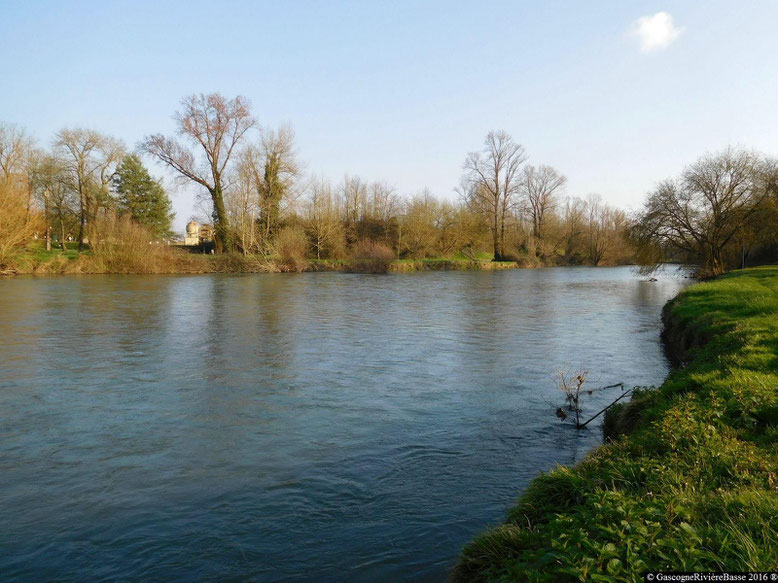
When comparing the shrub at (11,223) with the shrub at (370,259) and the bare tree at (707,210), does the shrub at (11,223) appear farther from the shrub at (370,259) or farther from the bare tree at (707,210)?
the bare tree at (707,210)

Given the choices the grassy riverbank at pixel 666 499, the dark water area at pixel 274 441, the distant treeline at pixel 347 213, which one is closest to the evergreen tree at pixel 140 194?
the distant treeline at pixel 347 213

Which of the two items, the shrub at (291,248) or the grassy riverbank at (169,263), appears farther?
the shrub at (291,248)

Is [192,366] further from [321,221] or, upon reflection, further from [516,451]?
[321,221]

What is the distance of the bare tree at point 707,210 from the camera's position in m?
30.6

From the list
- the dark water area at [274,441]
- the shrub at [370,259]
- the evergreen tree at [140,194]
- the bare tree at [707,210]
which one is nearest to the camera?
the dark water area at [274,441]

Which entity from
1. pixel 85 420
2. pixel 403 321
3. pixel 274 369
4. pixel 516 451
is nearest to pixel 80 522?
pixel 85 420

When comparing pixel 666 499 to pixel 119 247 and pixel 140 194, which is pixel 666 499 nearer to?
pixel 119 247

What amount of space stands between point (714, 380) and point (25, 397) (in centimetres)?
1015

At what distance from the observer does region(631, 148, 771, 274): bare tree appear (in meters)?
30.6

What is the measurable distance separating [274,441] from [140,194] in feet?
175

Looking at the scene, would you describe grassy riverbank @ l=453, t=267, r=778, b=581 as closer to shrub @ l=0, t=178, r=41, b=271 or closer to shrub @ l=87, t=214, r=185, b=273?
shrub @ l=87, t=214, r=185, b=273

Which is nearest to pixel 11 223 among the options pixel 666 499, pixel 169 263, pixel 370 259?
pixel 169 263

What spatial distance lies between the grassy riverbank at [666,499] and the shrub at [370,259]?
1673 inches

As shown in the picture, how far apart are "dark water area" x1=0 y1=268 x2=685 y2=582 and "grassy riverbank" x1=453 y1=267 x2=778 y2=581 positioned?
0.88 meters
